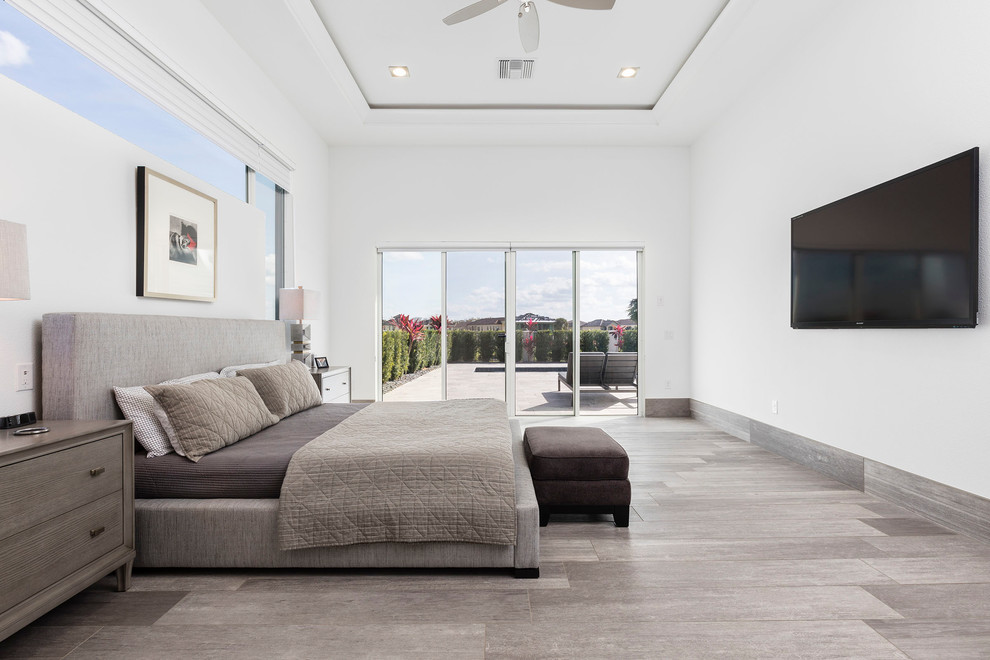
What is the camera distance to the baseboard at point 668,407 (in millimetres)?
6016

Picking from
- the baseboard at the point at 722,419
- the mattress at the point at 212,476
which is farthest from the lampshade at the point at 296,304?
the baseboard at the point at 722,419

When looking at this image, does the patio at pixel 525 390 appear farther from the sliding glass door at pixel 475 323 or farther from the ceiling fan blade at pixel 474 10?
the ceiling fan blade at pixel 474 10

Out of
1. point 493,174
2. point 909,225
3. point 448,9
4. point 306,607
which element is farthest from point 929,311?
point 493,174

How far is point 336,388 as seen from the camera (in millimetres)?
4832

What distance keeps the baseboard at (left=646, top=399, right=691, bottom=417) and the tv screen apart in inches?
93.9

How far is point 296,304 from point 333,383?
0.82 metres

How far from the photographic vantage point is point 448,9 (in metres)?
3.67

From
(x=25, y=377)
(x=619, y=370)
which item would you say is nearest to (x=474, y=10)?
(x=25, y=377)

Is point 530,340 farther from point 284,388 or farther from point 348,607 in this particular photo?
point 348,607

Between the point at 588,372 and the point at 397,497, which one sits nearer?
the point at 397,497

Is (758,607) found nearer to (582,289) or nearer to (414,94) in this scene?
(582,289)

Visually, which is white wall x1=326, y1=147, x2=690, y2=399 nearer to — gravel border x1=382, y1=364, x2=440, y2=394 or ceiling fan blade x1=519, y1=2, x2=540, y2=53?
gravel border x1=382, y1=364, x2=440, y2=394

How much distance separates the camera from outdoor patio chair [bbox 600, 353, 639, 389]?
239 inches

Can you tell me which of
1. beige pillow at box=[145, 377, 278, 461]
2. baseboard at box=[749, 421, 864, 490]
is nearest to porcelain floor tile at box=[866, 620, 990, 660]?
baseboard at box=[749, 421, 864, 490]
